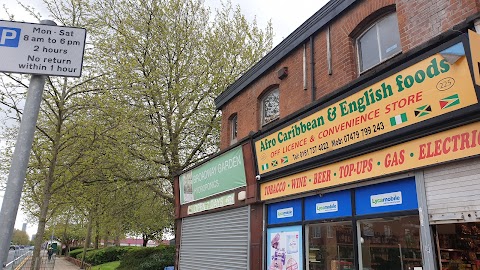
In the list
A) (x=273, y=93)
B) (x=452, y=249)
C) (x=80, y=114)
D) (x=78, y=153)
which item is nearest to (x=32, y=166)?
(x=78, y=153)

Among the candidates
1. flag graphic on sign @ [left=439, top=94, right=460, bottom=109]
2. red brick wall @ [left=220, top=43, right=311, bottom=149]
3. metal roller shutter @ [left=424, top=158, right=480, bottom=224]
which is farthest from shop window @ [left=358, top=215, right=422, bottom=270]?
red brick wall @ [left=220, top=43, right=311, bottom=149]

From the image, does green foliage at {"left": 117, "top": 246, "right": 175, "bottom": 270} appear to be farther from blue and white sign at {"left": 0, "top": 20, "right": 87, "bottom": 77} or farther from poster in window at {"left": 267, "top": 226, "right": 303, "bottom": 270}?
blue and white sign at {"left": 0, "top": 20, "right": 87, "bottom": 77}

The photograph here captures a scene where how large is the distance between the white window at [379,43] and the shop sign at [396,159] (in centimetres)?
247

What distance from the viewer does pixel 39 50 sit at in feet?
10.8

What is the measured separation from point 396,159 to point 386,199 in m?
0.72

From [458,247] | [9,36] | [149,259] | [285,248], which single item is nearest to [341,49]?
[285,248]

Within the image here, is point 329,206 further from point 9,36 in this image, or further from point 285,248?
point 9,36

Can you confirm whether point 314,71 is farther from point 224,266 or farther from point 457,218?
point 224,266

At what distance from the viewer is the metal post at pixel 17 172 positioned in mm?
2859

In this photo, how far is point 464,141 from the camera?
466cm

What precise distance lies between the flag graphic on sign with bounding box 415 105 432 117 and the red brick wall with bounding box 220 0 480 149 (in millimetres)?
1755

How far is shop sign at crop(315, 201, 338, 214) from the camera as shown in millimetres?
6891

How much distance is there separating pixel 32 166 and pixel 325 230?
12621 millimetres

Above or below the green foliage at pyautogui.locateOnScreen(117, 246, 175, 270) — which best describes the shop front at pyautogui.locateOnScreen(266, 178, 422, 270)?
above
